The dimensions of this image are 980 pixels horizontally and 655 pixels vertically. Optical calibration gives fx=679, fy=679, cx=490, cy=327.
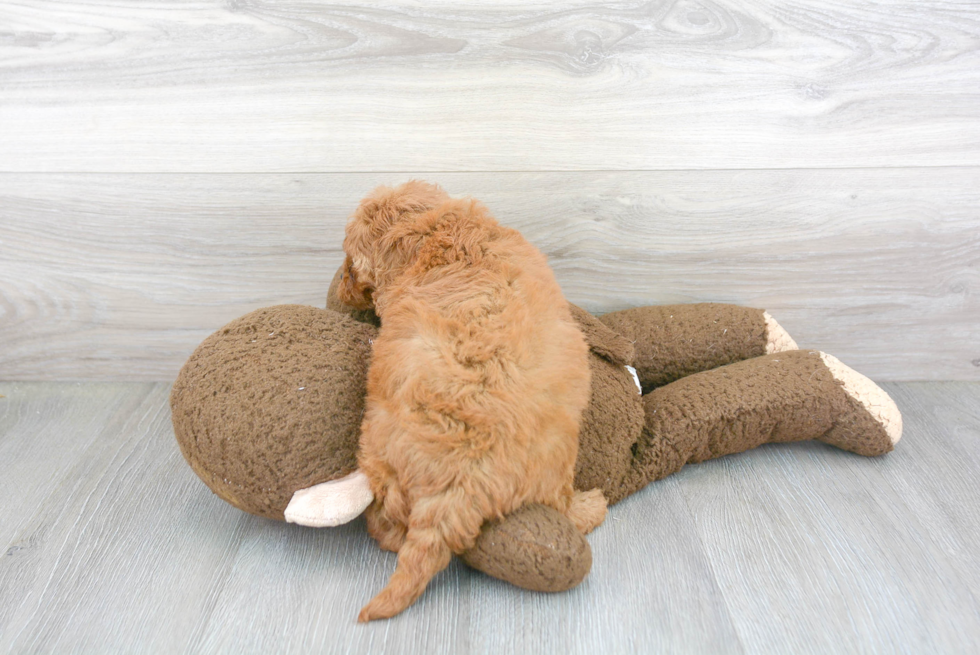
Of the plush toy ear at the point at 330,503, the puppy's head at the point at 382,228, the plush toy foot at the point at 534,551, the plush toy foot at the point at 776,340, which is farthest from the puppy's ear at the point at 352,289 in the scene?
the plush toy foot at the point at 776,340

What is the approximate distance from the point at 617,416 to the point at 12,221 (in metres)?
1.07

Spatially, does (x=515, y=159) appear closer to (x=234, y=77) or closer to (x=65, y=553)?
(x=234, y=77)

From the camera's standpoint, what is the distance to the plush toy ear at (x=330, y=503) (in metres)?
0.77

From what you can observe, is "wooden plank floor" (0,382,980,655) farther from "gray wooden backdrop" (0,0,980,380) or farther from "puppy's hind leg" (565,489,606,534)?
"gray wooden backdrop" (0,0,980,380)

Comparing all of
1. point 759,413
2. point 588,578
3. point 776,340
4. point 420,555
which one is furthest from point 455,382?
point 776,340

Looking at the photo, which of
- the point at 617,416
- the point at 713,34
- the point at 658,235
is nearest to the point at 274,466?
the point at 617,416

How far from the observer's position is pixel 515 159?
1083 millimetres

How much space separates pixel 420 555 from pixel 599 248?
622 millimetres

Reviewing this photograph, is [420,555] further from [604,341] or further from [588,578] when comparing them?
[604,341]

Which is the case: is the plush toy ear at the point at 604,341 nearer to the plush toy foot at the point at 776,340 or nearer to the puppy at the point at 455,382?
the puppy at the point at 455,382

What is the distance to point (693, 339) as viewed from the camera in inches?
42.5

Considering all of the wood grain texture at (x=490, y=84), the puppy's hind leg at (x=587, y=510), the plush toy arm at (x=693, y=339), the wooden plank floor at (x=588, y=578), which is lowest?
the wooden plank floor at (x=588, y=578)

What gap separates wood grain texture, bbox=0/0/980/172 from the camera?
1.03 metres

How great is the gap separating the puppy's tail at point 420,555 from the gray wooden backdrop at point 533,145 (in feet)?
1.80
